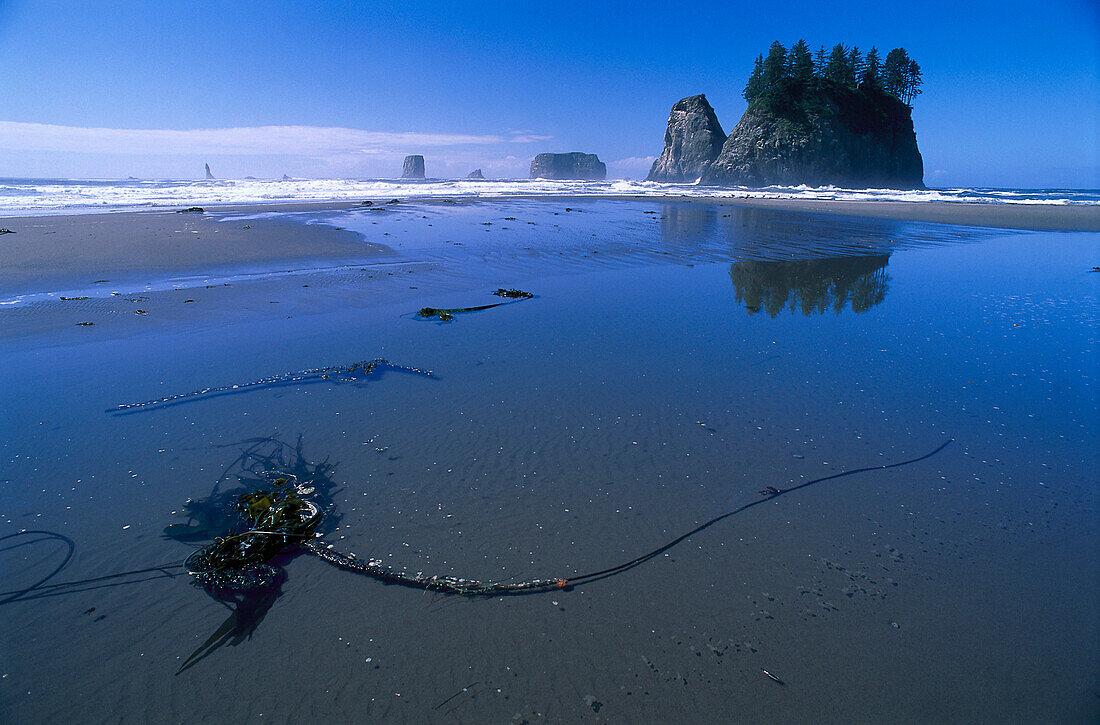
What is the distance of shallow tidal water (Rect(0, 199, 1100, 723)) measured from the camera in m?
2.05

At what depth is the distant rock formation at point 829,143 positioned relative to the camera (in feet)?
192

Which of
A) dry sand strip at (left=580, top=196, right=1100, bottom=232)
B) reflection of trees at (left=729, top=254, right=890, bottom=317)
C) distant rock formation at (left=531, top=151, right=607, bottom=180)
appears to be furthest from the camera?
distant rock formation at (left=531, top=151, right=607, bottom=180)

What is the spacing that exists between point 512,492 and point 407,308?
5.09 m

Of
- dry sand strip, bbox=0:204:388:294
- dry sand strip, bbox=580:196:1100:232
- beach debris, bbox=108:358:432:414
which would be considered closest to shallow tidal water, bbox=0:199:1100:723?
beach debris, bbox=108:358:432:414

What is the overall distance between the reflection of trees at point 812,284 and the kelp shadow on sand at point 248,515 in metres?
6.26

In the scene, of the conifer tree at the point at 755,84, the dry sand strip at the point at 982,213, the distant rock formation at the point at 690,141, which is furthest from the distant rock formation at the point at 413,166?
the dry sand strip at the point at 982,213

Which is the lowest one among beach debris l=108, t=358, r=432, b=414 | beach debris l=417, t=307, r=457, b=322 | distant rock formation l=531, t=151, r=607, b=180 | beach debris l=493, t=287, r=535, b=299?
beach debris l=108, t=358, r=432, b=414

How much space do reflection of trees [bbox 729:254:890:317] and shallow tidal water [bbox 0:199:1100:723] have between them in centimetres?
124

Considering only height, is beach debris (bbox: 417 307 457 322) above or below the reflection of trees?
below

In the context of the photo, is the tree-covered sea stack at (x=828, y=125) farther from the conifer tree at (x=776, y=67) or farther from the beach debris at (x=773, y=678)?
the beach debris at (x=773, y=678)

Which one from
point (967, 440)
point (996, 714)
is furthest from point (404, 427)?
point (967, 440)

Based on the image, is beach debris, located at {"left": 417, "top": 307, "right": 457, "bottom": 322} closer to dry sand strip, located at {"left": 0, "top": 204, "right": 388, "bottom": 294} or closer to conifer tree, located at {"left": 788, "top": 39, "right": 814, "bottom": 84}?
dry sand strip, located at {"left": 0, "top": 204, "right": 388, "bottom": 294}

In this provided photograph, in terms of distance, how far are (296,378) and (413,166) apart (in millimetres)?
157987

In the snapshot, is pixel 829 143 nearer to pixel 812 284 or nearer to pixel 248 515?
pixel 812 284
